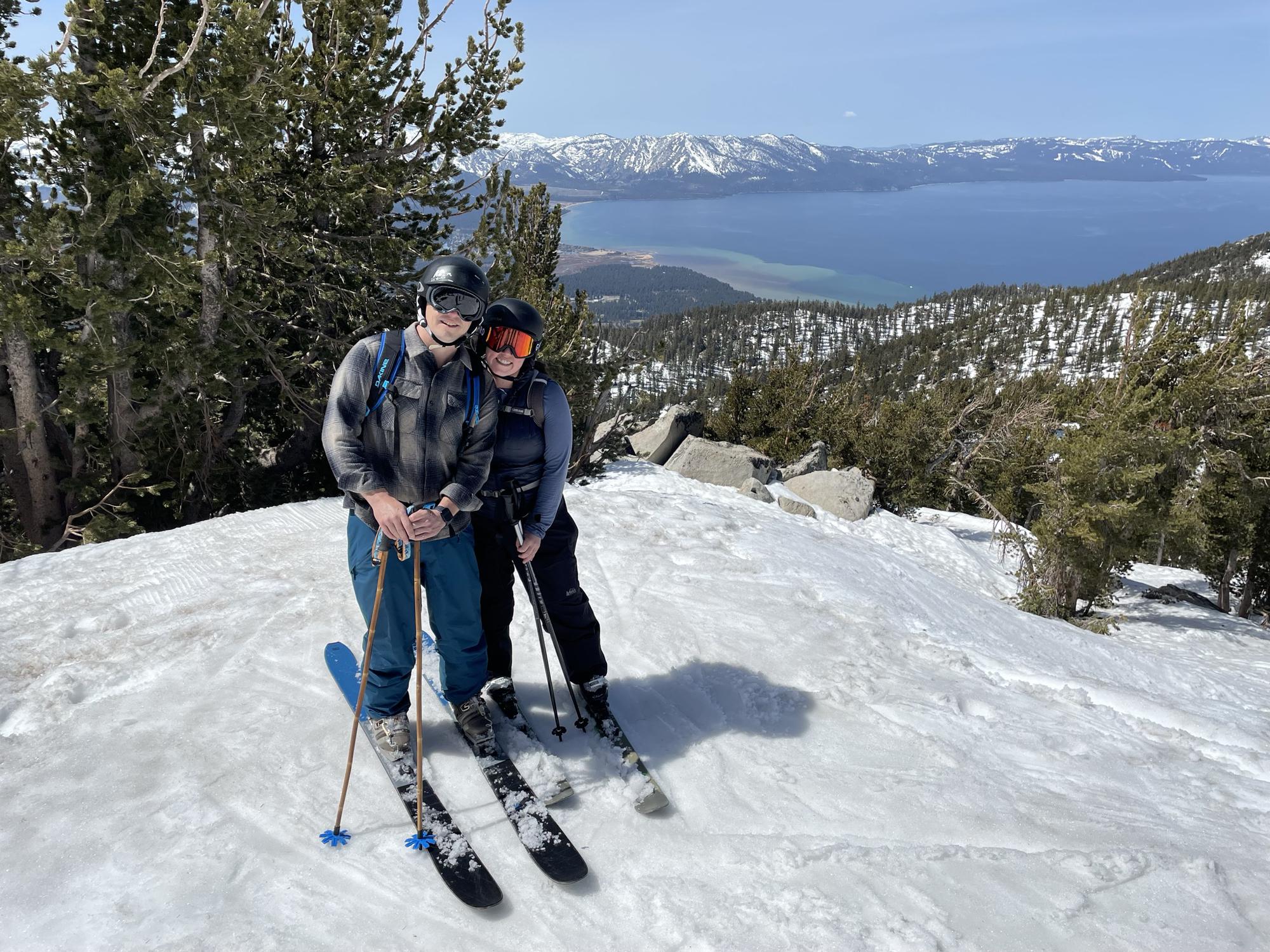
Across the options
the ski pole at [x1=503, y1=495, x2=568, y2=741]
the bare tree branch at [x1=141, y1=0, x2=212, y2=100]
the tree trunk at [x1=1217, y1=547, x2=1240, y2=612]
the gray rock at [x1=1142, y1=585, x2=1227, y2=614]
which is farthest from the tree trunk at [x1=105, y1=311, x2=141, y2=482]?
the tree trunk at [x1=1217, y1=547, x2=1240, y2=612]

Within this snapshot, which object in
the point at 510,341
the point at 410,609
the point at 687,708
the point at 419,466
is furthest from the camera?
the point at 687,708

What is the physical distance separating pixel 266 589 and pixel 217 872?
9.85ft

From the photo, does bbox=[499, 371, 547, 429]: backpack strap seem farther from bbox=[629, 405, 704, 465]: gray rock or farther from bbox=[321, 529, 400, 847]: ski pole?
bbox=[629, 405, 704, 465]: gray rock

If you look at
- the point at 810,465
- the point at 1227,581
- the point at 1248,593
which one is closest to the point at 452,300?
the point at 810,465

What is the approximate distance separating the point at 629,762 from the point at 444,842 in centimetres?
105

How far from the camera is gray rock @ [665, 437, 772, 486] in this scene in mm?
18078

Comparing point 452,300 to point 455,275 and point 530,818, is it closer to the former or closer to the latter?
point 455,275

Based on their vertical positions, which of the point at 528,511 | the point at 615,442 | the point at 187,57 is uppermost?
the point at 187,57

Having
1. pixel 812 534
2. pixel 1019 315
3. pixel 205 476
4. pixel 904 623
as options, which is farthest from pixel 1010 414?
pixel 1019 315

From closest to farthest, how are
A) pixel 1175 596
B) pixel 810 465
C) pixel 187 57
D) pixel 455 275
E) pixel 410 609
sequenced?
pixel 455 275
pixel 410 609
pixel 187 57
pixel 1175 596
pixel 810 465

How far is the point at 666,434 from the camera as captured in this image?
23109 mm

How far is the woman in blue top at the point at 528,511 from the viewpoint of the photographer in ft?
10.8

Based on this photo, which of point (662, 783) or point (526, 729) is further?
point (526, 729)

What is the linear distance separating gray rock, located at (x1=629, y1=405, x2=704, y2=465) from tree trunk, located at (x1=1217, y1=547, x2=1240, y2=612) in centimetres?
Answer: 1762
